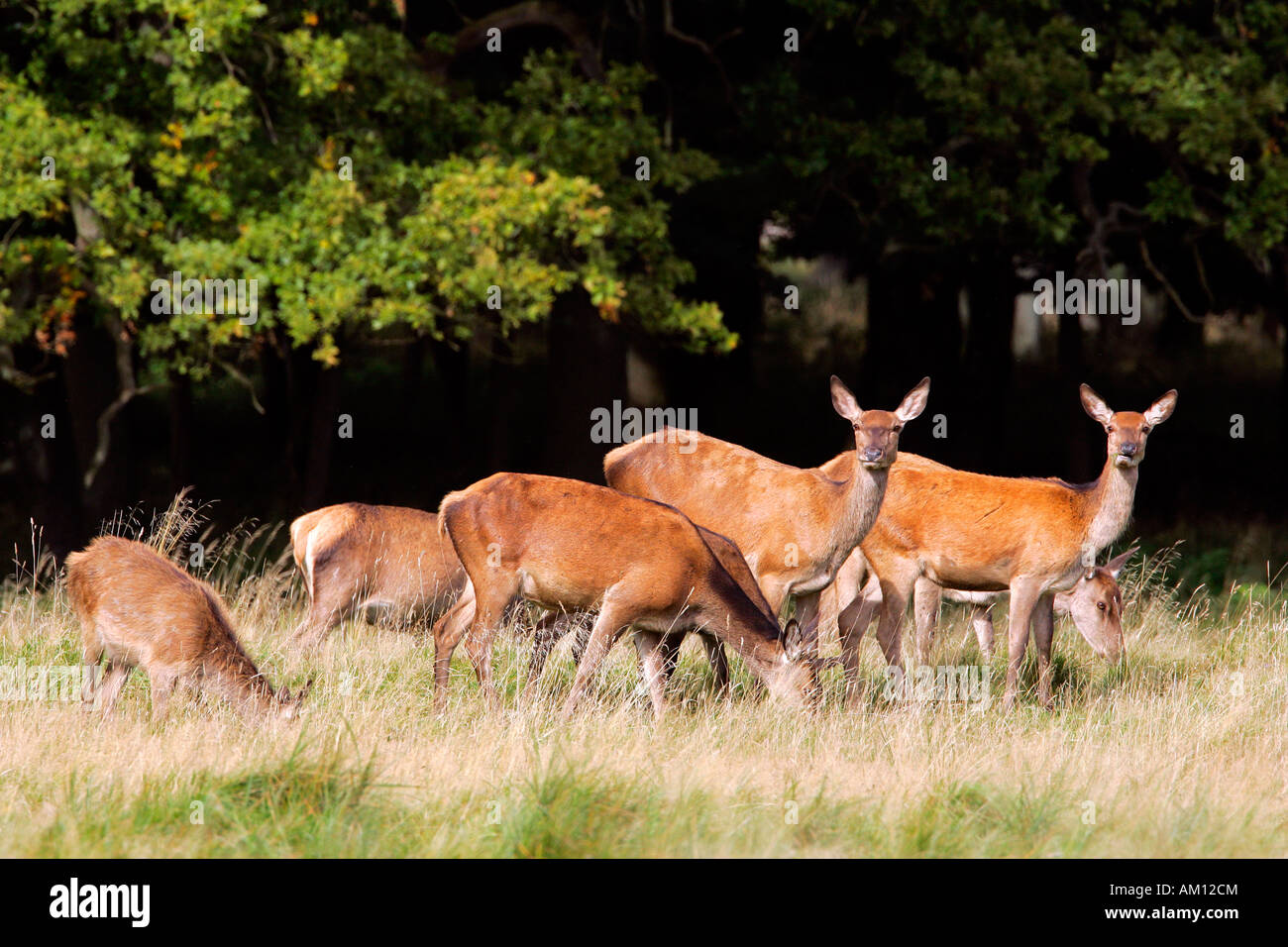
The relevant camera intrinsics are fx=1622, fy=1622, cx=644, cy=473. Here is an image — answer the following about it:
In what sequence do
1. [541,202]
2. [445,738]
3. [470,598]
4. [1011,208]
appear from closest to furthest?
[445,738] → [470,598] → [541,202] → [1011,208]

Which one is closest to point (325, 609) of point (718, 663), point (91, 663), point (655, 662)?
point (91, 663)

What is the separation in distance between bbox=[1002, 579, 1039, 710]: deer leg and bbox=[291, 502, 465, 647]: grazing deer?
3.34 m

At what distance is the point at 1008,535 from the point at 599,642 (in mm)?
2693

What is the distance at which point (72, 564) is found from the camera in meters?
8.02

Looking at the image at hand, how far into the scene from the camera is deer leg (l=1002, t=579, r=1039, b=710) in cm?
915

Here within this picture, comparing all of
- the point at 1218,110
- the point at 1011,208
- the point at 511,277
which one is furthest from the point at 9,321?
the point at 1218,110

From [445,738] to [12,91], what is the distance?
268 inches

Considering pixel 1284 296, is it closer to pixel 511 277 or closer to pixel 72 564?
pixel 511 277

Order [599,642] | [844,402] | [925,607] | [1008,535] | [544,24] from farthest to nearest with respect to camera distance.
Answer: [544,24]
[925,607]
[1008,535]
[844,402]
[599,642]

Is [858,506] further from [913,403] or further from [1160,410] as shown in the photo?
[1160,410]

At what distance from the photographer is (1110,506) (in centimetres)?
920

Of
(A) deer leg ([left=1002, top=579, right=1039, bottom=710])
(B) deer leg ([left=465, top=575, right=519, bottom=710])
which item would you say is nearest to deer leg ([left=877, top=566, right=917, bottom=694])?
(A) deer leg ([left=1002, top=579, right=1039, bottom=710])

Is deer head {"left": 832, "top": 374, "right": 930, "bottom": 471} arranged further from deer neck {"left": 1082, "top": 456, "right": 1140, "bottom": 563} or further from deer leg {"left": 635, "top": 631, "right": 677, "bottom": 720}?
deer leg {"left": 635, "top": 631, "right": 677, "bottom": 720}
